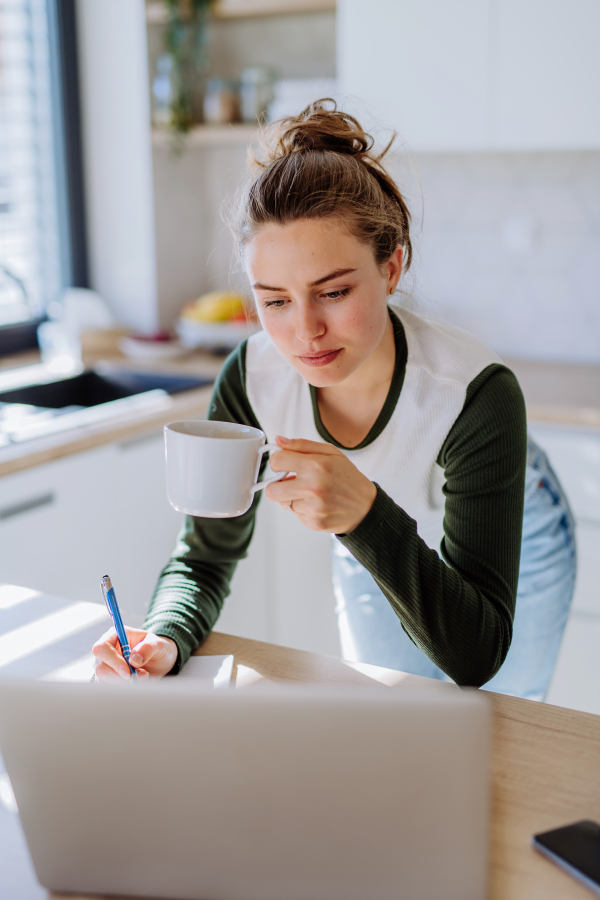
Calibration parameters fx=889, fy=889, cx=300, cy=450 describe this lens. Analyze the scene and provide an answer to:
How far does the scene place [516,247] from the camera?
8.68 feet

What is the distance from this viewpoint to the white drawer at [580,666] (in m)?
2.14

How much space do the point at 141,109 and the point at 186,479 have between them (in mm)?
2218

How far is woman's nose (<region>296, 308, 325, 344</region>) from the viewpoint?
1.03m

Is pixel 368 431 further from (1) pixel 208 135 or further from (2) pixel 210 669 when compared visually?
(1) pixel 208 135

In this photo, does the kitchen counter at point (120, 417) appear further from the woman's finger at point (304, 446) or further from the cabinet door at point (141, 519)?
the woman's finger at point (304, 446)

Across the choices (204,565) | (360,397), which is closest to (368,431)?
(360,397)

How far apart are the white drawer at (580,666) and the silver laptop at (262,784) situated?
1.67 metres

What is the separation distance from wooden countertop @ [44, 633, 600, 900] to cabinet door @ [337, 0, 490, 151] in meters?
1.73

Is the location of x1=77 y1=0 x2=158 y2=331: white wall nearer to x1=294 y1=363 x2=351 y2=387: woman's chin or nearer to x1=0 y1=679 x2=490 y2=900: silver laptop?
A: x1=294 y1=363 x2=351 y2=387: woman's chin

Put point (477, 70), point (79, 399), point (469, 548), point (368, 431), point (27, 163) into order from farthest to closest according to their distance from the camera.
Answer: point (27, 163), point (79, 399), point (477, 70), point (368, 431), point (469, 548)

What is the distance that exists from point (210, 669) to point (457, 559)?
0.31m

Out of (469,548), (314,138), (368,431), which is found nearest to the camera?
(469,548)

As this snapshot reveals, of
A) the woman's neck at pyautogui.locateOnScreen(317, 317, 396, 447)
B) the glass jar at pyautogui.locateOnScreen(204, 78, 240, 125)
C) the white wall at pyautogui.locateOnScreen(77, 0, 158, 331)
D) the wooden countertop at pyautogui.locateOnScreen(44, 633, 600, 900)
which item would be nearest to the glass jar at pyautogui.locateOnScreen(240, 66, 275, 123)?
the glass jar at pyautogui.locateOnScreen(204, 78, 240, 125)

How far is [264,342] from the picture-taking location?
1.29m
